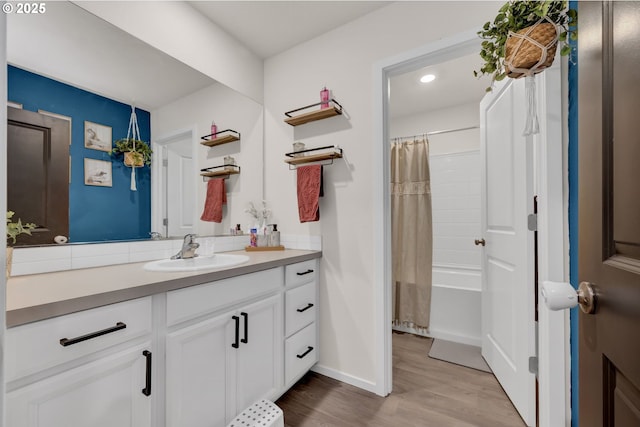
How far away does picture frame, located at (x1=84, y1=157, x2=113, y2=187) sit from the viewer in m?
1.26

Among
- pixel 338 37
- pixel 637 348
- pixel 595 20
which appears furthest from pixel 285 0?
pixel 637 348

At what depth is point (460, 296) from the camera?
7.93ft

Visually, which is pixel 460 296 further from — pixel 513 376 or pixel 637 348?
pixel 637 348

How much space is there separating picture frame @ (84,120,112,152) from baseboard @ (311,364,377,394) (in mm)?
1836

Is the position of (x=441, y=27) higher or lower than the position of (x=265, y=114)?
higher

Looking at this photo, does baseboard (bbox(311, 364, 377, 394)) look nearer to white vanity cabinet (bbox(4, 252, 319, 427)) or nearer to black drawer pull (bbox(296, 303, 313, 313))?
white vanity cabinet (bbox(4, 252, 319, 427))

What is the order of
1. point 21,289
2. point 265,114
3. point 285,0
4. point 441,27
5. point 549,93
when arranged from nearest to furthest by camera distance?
1. point 21,289
2. point 549,93
3. point 441,27
4. point 285,0
5. point 265,114

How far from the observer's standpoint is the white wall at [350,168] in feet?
5.54

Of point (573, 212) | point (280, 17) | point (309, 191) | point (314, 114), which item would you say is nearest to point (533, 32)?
point (573, 212)

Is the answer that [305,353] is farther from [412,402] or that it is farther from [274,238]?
[274,238]

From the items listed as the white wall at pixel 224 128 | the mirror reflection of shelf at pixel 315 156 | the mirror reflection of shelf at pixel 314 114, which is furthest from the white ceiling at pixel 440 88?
the white wall at pixel 224 128

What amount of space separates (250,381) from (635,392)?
4.41ft

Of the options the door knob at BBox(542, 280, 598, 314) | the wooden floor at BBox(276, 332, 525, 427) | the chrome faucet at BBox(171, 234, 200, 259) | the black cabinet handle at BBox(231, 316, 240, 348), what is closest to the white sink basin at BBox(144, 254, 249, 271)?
the chrome faucet at BBox(171, 234, 200, 259)

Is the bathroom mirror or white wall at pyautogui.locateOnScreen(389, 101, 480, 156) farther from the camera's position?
white wall at pyautogui.locateOnScreen(389, 101, 480, 156)
